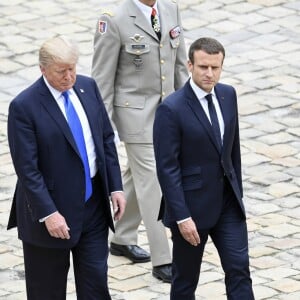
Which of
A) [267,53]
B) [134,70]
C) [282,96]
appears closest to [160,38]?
[134,70]

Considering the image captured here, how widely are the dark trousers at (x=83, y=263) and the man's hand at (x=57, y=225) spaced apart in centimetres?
22

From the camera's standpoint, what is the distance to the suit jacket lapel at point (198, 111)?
22.4 ft

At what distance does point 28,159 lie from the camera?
6570 mm

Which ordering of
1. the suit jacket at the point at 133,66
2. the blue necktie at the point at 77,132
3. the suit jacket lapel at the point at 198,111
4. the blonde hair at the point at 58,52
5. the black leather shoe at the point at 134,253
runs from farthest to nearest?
the black leather shoe at the point at 134,253, the suit jacket at the point at 133,66, the suit jacket lapel at the point at 198,111, the blue necktie at the point at 77,132, the blonde hair at the point at 58,52

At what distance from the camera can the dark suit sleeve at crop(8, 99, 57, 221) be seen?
21.6 feet

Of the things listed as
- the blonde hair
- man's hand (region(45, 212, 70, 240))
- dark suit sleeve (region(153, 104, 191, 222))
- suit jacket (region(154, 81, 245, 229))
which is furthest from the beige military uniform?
man's hand (region(45, 212, 70, 240))

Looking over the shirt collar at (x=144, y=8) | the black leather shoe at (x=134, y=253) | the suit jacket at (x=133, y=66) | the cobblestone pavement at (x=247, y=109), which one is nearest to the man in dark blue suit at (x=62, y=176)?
the cobblestone pavement at (x=247, y=109)

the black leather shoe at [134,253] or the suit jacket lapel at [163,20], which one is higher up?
the suit jacket lapel at [163,20]

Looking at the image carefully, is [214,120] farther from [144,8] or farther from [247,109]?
[247,109]

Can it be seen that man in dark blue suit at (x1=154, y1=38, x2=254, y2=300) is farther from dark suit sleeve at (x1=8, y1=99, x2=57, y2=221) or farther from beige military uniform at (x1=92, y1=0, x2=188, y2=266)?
beige military uniform at (x1=92, y1=0, x2=188, y2=266)

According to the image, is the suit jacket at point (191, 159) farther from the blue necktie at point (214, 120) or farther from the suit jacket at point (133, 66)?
the suit jacket at point (133, 66)

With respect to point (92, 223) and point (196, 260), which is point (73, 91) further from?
point (196, 260)

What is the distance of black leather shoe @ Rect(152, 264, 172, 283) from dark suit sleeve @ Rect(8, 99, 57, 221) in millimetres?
1825

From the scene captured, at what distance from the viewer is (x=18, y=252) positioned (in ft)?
28.6
